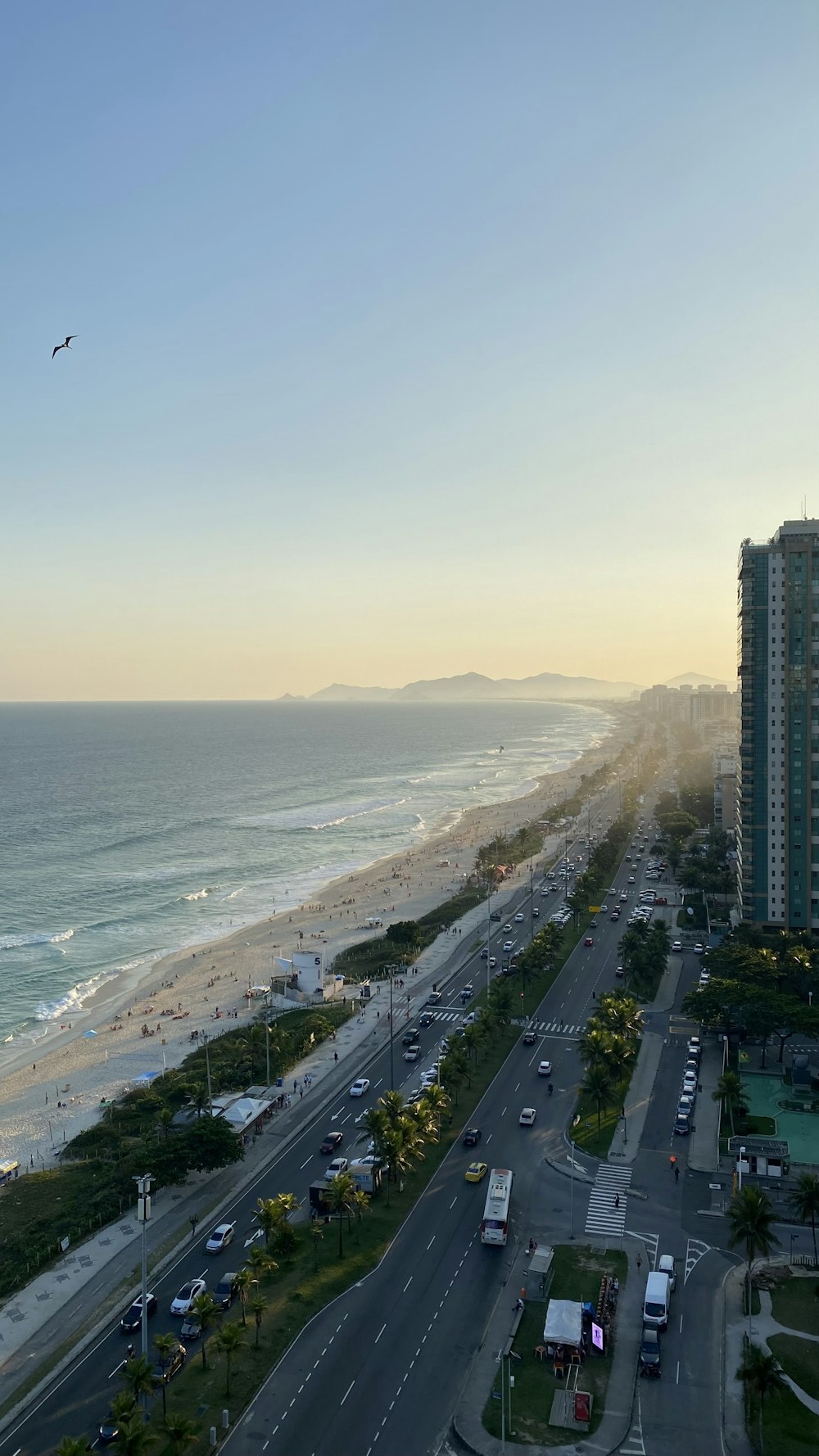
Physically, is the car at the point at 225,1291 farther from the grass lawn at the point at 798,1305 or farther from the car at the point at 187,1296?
the grass lawn at the point at 798,1305

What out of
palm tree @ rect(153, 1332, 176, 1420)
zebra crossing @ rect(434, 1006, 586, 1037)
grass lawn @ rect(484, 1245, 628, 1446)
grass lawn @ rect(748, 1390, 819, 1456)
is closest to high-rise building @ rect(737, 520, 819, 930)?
zebra crossing @ rect(434, 1006, 586, 1037)

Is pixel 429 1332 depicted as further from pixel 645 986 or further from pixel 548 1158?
pixel 645 986

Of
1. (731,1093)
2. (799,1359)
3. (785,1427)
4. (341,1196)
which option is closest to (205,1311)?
(341,1196)

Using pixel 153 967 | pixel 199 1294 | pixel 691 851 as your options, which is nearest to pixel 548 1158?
pixel 199 1294

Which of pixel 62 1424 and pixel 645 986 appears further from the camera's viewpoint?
pixel 645 986

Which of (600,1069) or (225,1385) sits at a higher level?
(600,1069)

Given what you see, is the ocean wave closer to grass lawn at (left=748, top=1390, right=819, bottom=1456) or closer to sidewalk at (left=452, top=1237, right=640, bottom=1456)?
sidewalk at (left=452, top=1237, right=640, bottom=1456)
